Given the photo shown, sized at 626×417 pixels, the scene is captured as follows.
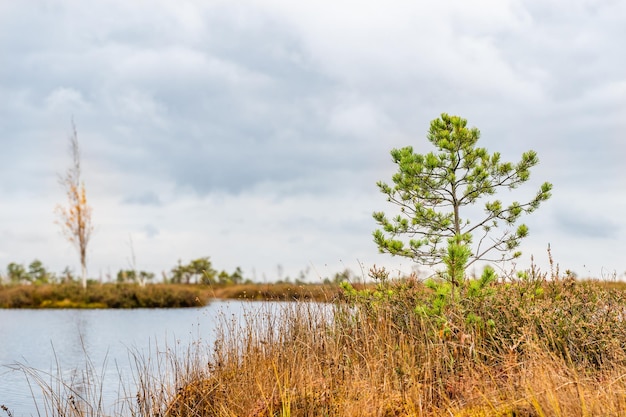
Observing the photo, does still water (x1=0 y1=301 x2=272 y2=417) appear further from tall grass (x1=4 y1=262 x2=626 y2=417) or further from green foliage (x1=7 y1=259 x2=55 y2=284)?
green foliage (x1=7 y1=259 x2=55 y2=284)

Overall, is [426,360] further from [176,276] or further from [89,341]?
[176,276]

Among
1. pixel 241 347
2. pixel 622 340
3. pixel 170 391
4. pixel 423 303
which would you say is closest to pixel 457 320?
pixel 423 303

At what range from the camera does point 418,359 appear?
20.4 feet

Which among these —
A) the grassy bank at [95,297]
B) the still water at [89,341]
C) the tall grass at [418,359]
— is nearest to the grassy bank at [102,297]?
the grassy bank at [95,297]

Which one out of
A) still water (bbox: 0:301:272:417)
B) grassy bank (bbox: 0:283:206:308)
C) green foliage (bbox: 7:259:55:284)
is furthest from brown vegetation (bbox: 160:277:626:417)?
green foliage (bbox: 7:259:55:284)

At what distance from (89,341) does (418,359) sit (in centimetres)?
1187

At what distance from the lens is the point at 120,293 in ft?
100

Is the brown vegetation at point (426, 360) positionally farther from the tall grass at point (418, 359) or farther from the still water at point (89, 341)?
the still water at point (89, 341)

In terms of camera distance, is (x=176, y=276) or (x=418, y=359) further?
(x=176, y=276)

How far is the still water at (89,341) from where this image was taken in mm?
8766

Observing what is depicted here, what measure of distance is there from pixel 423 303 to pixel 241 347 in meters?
2.05

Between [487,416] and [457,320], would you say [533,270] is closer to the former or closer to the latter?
[457,320]

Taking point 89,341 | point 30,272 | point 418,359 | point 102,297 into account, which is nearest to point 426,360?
point 418,359

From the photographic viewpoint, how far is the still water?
28.8 ft
